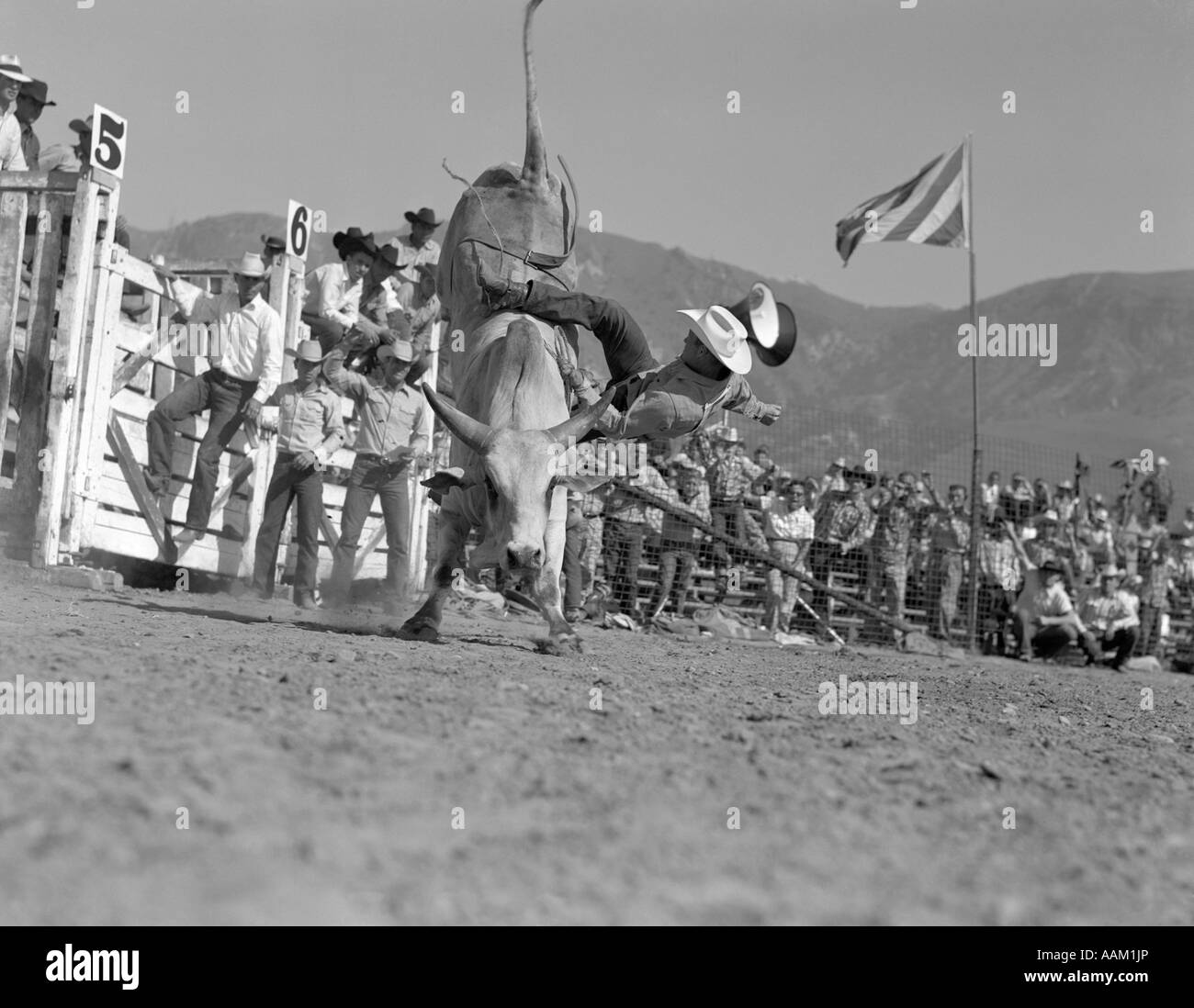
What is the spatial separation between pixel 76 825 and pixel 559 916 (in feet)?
3.56

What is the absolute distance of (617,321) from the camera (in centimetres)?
909

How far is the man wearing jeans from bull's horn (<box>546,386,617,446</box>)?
385 cm

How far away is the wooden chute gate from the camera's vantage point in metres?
9.95

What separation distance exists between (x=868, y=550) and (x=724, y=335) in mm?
6886

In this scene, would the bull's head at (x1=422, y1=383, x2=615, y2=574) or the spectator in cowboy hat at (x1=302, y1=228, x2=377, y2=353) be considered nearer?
the bull's head at (x1=422, y1=383, x2=615, y2=574)

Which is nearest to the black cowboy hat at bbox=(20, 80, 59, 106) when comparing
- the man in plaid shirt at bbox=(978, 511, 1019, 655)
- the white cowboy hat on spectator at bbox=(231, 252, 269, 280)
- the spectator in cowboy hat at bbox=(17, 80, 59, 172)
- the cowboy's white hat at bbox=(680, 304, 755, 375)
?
the spectator in cowboy hat at bbox=(17, 80, 59, 172)

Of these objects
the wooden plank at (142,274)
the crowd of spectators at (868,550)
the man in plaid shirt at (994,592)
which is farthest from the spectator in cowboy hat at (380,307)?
the man in plaid shirt at (994,592)

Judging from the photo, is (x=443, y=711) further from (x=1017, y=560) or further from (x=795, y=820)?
(x=1017, y=560)

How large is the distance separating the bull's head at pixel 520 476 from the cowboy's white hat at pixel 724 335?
130 cm

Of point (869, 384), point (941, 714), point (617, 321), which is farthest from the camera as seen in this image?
point (869, 384)

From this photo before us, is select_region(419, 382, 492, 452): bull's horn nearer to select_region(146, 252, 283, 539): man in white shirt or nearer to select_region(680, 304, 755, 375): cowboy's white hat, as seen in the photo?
select_region(680, 304, 755, 375): cowboy's white hat

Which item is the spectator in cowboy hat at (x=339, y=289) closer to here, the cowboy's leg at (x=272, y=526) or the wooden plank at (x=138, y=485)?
the cowboy's leg at (x=272, y=526)

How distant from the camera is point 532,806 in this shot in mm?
3465
